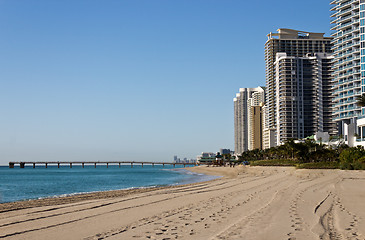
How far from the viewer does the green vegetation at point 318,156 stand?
184ft

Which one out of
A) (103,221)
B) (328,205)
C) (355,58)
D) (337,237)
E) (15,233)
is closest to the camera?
(337,237)

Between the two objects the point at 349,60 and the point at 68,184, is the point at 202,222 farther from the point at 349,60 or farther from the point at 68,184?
the point at 349,60

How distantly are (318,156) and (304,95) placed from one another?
108 meters

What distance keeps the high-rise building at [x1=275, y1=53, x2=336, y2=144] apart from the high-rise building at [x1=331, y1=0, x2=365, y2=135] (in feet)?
225

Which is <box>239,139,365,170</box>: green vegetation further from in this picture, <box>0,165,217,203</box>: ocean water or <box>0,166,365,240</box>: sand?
<box>0,166,365,240</box>: sand

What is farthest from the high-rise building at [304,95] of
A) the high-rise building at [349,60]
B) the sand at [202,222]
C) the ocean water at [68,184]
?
the sand at [202,222]

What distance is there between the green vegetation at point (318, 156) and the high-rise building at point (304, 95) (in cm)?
3840

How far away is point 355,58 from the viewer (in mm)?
106250

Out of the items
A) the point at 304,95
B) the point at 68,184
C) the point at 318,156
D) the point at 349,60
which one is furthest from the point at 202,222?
the point at 304,95

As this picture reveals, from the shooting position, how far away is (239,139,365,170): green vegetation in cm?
5598

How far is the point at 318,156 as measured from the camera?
273 feet

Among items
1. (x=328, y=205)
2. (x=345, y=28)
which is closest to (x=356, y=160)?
(x=328, y=205)

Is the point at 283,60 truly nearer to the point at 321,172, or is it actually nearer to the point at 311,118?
the point at 311,118

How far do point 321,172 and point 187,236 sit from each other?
42984 mm
